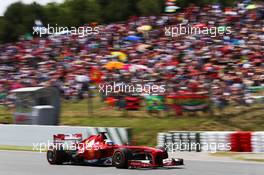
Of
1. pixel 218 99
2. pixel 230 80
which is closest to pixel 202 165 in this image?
pixel 218 99

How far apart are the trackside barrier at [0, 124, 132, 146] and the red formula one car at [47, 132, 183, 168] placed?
12.7 ft

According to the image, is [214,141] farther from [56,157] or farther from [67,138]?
[56,157]

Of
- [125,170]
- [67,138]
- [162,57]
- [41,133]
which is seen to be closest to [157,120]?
[41,133]

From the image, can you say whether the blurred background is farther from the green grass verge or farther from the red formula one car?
the red formula one car

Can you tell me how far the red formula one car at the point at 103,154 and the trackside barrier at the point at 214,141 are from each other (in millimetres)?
4016

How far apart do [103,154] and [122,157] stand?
869mm

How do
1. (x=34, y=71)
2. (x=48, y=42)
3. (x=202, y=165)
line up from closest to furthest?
1. (x=202, y=165)
2. (x=34, y=71)
3. (x=48, y=42)

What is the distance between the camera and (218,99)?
17125 millimetres

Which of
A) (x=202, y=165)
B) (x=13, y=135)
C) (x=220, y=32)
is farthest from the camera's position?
(x=220, y=32)

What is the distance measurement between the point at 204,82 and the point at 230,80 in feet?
3.26

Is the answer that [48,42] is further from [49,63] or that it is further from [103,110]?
[103,110]

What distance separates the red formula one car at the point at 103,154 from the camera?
10.6m

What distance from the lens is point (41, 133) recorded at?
18.9 meters

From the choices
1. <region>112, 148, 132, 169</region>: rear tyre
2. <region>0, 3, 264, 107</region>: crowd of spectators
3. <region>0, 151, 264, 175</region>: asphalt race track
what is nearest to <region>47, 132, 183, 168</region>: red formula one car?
<region>112, 148, 132, 169</region>: rear tyre
